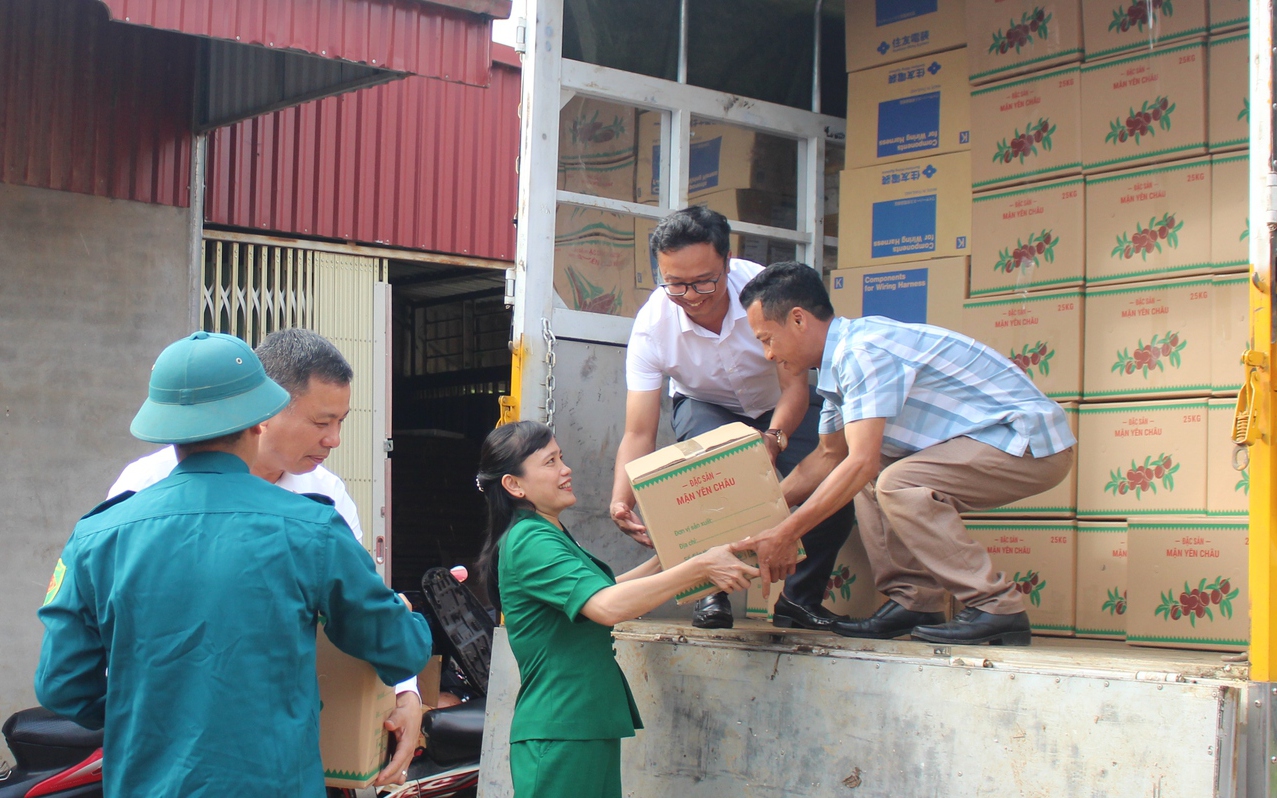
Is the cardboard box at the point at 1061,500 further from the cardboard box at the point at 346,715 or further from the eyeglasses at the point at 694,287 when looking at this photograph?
the cardboard box at the point at 346,715

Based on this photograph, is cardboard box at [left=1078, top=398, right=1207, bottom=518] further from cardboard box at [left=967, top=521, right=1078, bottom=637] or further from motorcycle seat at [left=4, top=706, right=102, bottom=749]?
motorcycle seat at [left=4, top=706, right=102, bottom=749]

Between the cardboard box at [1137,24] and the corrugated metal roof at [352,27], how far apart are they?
284 centimetres

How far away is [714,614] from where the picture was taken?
3482 millimetres

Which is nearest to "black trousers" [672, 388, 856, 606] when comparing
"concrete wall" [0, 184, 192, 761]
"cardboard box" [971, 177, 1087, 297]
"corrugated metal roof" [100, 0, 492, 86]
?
"cardboard box" [971, 177, 1087, 297]

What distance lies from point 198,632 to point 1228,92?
10.5ft

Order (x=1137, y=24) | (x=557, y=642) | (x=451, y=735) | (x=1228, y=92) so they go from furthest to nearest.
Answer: (x=451, y=735) < (x=1137, y=24) < (x=1228, y=92) < (x=557, y=642)

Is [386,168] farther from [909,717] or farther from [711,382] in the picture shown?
[909,717]

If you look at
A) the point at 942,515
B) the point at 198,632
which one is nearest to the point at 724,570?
the point at 942,515

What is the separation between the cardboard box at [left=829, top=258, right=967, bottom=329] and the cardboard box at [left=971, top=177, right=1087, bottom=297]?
0.08 metres

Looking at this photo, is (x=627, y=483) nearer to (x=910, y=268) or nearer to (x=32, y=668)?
(x=910, y=268)

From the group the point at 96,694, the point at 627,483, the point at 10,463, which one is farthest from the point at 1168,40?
the point at 10,463

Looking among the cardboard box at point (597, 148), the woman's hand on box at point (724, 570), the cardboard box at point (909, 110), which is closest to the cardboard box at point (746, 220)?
the cardboard box at point (597, 148)

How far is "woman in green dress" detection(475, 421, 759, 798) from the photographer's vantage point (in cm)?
258

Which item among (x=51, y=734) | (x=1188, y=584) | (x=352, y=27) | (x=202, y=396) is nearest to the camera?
(x=202, y=396)
